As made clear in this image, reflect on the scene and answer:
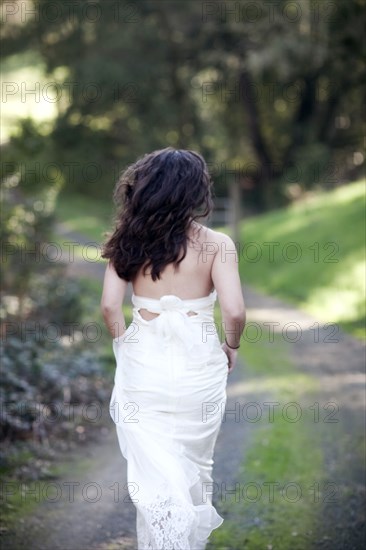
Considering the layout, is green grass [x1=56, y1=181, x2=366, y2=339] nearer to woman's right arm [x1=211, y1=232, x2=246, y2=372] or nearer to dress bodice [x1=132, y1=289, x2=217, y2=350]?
dress bodice [x1=132, y1=289, x2=217, y2=350]

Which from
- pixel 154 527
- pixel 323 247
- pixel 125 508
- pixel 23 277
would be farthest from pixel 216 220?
pixel 154 527

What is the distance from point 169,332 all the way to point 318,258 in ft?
36.4

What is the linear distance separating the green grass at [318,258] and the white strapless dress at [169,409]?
21.5ft

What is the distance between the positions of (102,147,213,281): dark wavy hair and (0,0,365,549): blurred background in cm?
116

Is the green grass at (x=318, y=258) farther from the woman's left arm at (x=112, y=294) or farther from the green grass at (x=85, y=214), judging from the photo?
the green grass at (x=85, y=214)

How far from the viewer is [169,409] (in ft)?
12.9

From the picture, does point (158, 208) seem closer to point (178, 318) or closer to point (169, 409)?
point (178, 318)

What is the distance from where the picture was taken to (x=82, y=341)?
390 inches

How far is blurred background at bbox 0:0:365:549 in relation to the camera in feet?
23.6

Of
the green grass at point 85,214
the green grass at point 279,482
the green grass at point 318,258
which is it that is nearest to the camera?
the green grass at point 279,482

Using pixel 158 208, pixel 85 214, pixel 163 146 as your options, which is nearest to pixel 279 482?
pixel 158 208

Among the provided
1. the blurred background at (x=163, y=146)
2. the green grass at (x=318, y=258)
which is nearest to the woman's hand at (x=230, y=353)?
the blurred background at (x=163, y=146)

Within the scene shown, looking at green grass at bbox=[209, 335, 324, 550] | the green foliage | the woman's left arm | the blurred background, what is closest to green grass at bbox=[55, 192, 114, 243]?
the blurred background

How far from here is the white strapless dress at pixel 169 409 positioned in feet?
12.6
